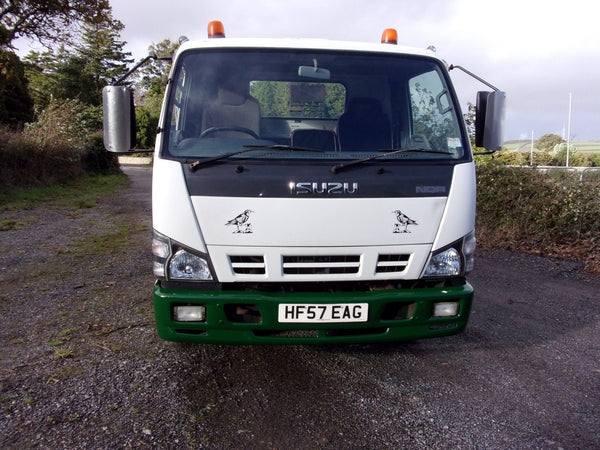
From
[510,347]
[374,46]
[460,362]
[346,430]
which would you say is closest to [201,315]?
[346,430]

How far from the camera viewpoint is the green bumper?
118 inches

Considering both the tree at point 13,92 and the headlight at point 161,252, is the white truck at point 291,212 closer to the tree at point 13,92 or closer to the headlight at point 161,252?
the headlight at point 161,252

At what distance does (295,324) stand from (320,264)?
0.40m

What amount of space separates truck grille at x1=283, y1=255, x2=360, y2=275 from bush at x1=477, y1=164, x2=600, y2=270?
5.38 metres

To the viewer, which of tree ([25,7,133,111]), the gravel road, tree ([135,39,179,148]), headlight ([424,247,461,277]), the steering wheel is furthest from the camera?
tree ([25,7,133,111])

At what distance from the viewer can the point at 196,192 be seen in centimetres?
304

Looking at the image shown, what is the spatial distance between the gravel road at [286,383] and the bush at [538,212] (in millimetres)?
2291

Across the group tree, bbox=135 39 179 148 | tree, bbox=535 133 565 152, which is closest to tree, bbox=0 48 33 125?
tree, bbox=135 39 179 148

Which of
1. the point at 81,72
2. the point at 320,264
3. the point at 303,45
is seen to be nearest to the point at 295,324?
the point at 320,264

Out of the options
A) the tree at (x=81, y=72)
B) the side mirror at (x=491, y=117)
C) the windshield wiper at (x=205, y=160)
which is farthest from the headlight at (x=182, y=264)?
the tree at (x=81, y=72)

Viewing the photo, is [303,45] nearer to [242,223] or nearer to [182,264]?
[242,223]

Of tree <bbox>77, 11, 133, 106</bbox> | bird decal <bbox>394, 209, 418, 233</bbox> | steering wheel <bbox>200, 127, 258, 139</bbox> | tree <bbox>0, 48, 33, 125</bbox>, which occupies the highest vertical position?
tree <bbox>77, 11, 133, 106</bbox>

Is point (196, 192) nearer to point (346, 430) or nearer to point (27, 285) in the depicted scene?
point (346, 430)

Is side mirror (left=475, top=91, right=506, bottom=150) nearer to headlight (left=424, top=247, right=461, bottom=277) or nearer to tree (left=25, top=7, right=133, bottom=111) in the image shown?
headlight (left=424, top=247, right=461, bottom=277)
